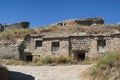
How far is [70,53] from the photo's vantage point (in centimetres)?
2922

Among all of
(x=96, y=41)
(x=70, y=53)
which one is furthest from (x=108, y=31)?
(x=70, y=53)

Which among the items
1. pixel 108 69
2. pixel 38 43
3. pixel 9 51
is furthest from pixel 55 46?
pixel 108 69

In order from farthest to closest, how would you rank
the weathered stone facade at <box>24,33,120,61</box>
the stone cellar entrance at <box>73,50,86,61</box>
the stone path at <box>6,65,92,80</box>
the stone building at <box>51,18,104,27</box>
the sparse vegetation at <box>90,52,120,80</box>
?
the stone building at <box>51,18,104,27</box>, the stone cellar entrance at <box>73,50,86,61</box>, the weathered stone facade at <box>24,33,120,61</box>, the stone path at <box>6,65,92,80</box>, the sparse vegetation at <box>90,52,120,80</box>

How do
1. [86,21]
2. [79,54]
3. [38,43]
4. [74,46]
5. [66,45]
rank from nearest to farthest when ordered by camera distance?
[74,46], [66,45], [79,54], [38,43], [86,21]

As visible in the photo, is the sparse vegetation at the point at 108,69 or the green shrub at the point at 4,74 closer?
the green shrub at the point at 4,74

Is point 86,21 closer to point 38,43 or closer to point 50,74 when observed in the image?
point 38,43

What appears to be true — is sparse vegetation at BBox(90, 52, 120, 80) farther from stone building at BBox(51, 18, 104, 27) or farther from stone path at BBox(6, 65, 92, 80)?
stone building at BBox(51, 18, 104, 27)

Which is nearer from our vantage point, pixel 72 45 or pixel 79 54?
pixel 72 45

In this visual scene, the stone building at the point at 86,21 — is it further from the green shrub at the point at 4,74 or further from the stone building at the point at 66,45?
the green shrub at the point at 4,74

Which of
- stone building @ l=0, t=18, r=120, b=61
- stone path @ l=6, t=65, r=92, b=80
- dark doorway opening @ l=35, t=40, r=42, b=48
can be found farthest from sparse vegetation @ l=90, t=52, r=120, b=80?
dark doorway opening @ l=35, t=40, r=42, b=48

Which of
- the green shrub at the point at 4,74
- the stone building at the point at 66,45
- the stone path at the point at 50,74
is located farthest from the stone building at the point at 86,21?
the green shrub at the point at 4,74

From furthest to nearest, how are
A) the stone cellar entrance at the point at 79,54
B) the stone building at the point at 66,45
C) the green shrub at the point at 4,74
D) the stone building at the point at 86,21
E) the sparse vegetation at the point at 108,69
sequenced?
1. the stone building at the point at 86,21
2. the stone cellar entrance at the point at 79,54
3. the stone building at the point at 66,45
4. the sparse vegetation at the point at 108,69
5. the green shrub at the point at 4,74

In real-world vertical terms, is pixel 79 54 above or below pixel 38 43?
below

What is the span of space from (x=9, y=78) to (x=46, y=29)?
15778 mm
